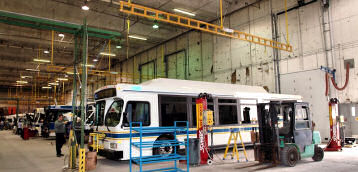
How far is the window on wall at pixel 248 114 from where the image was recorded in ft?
42.1

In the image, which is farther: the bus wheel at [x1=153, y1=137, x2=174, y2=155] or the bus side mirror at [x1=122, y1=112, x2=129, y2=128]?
the bus wheel at [x1=153, y1=137, x2=174, y2=155]

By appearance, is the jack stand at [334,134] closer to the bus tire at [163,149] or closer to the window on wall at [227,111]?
the window on wall at [227,111]

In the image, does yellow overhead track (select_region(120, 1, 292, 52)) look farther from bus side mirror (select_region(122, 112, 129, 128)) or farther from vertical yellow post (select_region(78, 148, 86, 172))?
vertical yellow post (select_region(78, 148, 86, 172))

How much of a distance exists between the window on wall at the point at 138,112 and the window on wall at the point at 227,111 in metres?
3.66

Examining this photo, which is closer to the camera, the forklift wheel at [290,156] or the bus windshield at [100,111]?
the forklift wheel at [290,156]

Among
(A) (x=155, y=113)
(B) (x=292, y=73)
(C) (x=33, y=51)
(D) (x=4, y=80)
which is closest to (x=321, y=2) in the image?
(B) (x=292, y=73)

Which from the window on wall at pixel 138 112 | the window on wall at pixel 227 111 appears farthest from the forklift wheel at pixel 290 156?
the window on wall at pixel 138 112

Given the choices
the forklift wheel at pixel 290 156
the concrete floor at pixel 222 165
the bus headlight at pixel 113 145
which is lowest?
the concrete floor at pixel 222 165

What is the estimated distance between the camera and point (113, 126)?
9469 mm

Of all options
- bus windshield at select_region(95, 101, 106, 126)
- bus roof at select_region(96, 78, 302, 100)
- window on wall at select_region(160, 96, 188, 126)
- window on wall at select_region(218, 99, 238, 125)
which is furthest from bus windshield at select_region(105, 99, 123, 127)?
window on wall at select_region(218, 99, 238, 125)

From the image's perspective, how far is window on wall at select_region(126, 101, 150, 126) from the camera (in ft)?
31.2

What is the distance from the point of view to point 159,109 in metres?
10.2

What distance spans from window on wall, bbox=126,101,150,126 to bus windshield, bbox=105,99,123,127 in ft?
1.01

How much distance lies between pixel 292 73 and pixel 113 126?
39.5ft
